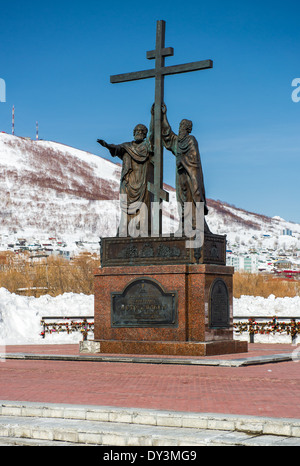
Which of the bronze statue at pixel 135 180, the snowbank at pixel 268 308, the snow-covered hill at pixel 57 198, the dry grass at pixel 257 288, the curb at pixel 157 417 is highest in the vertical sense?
the snow-covered hill at pixel 57 198

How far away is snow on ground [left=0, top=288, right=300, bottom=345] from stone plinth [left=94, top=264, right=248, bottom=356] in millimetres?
9359

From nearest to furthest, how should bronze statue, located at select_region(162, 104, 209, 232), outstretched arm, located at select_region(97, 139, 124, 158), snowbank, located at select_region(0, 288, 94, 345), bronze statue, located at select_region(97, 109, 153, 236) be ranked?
bronze statue, located at select_region(162, 104, 209, 232)
bronze statue, located at select_region(97, 109, 153, 236)
outstretched arm, located at select_region(97, 139, 124, 158)
snowbank, located at select_region(0, 288, 94, 345)

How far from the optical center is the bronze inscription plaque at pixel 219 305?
59.0 ft

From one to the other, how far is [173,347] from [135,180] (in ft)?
14.5

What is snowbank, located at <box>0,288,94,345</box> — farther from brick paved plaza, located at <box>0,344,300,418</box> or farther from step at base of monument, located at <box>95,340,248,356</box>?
brick paved plaza, located at <box>0,344,300,418</box>

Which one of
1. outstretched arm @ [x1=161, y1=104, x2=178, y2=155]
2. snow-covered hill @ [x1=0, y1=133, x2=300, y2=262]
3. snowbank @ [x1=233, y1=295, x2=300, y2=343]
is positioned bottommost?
snowbank @ [x1=233, y1=295, x2=300, y2=343]

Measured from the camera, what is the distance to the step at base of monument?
17.3 meters

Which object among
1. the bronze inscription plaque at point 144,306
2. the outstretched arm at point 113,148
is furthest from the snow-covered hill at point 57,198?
the bronze inscription plaque at point 144,306

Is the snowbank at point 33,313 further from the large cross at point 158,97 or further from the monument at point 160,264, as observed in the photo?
the large cross at point 158,97

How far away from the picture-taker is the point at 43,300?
36375mm

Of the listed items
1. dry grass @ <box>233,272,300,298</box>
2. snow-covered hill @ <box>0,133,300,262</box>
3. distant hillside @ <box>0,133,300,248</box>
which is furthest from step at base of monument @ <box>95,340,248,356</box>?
distant hillside @ <box>0,133,300,248</box>

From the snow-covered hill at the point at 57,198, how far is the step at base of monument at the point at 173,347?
112m

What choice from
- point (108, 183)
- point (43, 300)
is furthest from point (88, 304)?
point (108, 183)
